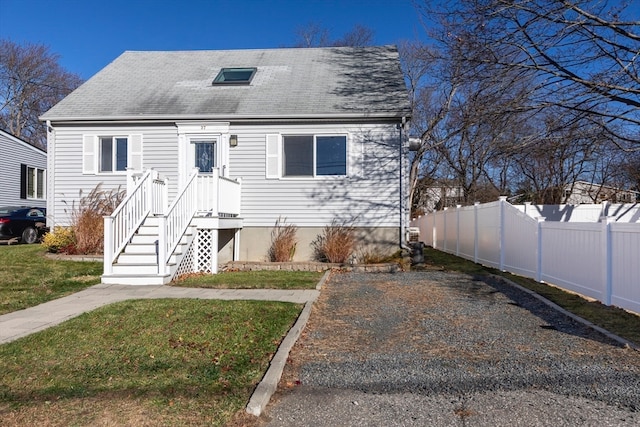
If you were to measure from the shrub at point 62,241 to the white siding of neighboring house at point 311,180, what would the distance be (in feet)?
6.23

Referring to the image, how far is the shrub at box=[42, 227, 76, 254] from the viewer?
1259 centimetres

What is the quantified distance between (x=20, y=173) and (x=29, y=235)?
5.90m

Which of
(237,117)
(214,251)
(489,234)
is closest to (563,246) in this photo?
(489,234)

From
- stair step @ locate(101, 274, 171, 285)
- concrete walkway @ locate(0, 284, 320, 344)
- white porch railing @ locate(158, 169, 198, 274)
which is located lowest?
concrete walkway @ locate(0, 284, 320, 344)

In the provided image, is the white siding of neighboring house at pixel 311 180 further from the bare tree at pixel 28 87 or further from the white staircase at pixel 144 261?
the bare tree at pixel 28 87

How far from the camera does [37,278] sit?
9688 millimetres

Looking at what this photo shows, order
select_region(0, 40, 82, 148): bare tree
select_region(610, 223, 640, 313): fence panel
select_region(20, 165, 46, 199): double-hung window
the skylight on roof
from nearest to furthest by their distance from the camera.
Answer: select_region(610, 223, 640, 313): fence panel
the skylight on roof
select_region(20, 165, 46, 199): double-hung window
select_region(0, 40, 82, 148): bare tree

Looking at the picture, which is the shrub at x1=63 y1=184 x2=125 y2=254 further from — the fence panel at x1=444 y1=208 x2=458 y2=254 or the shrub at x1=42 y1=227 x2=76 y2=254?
the fence panel at x1=444 y1=208 x2=458 y2=254

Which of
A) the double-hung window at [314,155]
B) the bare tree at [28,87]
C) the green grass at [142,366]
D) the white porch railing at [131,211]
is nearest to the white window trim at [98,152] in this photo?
the white porch railing at [131,211]

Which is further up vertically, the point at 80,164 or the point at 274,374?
the point at 80,164

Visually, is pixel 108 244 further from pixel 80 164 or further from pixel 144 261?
pixel 80 164

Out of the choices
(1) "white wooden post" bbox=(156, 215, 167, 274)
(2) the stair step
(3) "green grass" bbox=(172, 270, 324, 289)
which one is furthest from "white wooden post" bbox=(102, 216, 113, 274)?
(3) "green grass" bbox=(172, 270, 324, 289)

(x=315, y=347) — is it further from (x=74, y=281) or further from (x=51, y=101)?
(x=51, y=101)

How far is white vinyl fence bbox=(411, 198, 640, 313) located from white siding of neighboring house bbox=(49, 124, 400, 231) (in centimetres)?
258
